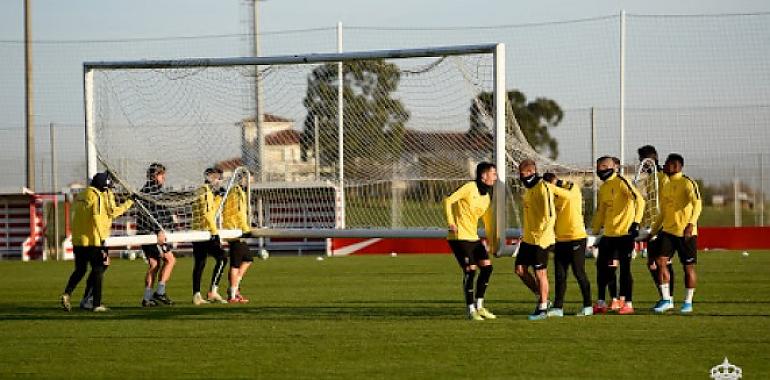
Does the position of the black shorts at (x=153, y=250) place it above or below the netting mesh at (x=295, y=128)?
below

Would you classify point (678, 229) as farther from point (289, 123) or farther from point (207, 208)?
point (207, 208)

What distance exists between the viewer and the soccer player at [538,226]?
15562 millimetres

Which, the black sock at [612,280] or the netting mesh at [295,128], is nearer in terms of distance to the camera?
the black sock at [612,280]

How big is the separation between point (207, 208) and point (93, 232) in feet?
5.69

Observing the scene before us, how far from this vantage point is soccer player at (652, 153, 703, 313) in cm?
1658

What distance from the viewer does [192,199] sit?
763 inches

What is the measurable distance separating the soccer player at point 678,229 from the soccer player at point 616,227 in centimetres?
42

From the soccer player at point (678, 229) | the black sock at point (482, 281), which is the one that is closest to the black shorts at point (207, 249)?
the black sock at point (482, 281)

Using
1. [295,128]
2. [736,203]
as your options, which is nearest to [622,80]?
[736,203]

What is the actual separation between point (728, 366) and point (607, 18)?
21508mm

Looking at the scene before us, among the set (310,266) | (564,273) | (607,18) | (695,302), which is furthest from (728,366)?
(607,18)

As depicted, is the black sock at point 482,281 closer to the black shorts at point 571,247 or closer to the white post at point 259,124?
the black shorts at point 571,247

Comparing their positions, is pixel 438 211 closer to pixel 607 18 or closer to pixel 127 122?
pixel 127 122

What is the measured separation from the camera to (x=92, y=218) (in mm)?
17672
